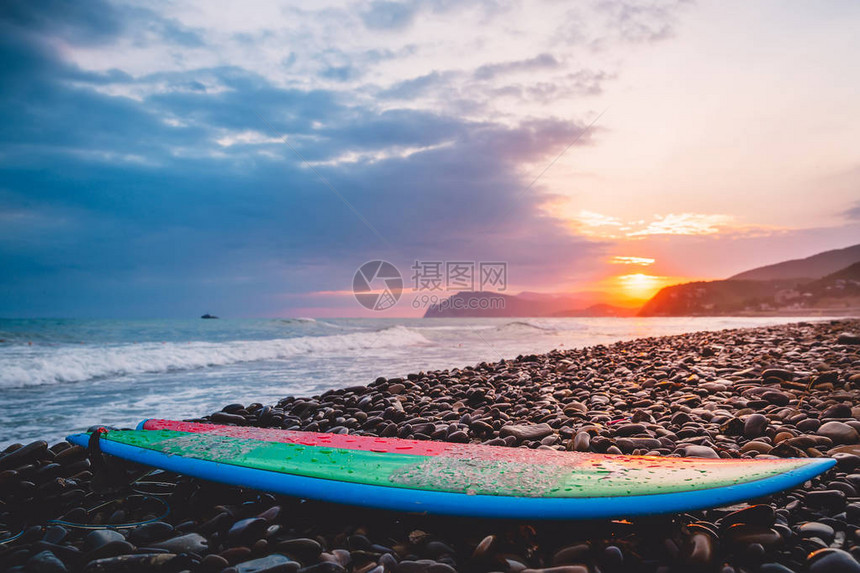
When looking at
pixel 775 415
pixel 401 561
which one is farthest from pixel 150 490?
pixel 775 415

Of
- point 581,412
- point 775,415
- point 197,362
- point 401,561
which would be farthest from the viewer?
point 197,362

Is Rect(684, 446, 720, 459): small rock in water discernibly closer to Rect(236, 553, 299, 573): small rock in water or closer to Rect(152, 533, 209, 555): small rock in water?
Rect(236, 553, 299, 573): small rock in water

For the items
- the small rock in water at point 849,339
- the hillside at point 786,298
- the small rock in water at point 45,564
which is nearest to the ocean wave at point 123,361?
the small rock in water at point 45,564

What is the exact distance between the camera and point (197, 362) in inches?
398

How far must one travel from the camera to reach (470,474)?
2.31 m

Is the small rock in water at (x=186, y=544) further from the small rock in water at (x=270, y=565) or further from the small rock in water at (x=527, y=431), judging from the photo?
the small rock in water at (x=527, y=431)

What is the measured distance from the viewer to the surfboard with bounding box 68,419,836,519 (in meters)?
1.95

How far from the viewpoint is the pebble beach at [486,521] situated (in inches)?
70.5

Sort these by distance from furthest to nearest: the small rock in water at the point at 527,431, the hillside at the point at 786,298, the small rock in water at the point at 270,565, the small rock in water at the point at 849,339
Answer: the hillside at the point at 786,298 → the small rock in water at the point at 849,339 → the small rock in water at the point at 527,431 → the small rock in water at the point at 270,565

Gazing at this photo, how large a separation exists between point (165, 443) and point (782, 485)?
357 cm

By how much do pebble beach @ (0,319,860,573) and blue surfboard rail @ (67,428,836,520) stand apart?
0.29 feet

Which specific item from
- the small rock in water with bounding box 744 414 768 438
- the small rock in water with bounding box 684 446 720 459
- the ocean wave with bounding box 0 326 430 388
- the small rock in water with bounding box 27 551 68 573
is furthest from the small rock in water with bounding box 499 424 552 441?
the ocean wave with bounding box 0 326 430 388

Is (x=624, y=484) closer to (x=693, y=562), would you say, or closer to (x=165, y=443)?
(x=693, y=562)

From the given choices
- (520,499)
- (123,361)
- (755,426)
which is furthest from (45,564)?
(123,361)
